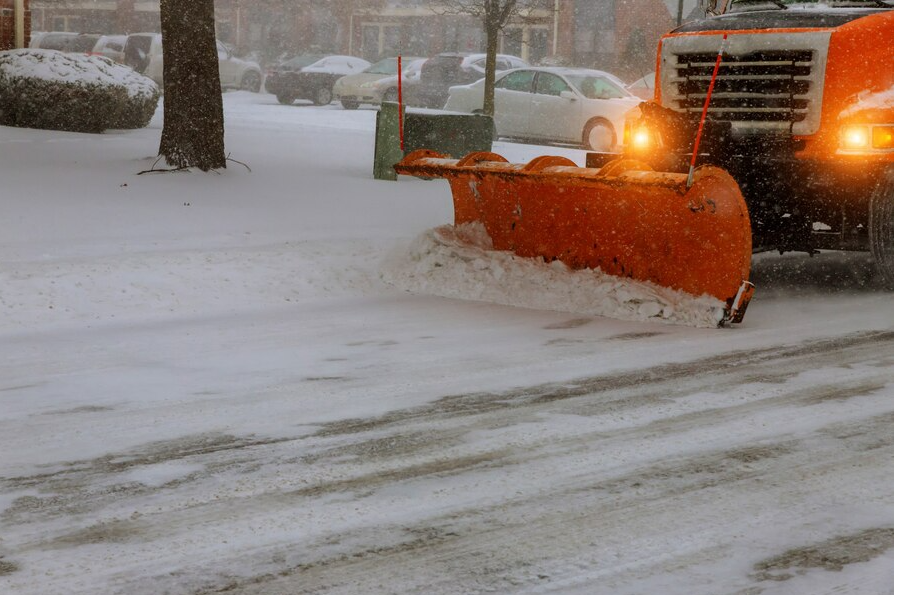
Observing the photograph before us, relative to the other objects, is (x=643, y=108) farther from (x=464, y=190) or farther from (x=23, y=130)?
(x=23, y=130)

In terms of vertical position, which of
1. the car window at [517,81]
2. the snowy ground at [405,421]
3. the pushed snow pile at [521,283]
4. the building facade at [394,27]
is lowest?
the snowy ground at [405,421]

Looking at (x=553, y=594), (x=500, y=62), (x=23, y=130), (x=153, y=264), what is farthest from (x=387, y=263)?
(x=500, y=62)

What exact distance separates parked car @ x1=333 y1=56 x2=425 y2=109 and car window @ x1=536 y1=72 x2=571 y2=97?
8.89m

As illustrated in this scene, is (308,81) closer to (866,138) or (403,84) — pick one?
(403,84)

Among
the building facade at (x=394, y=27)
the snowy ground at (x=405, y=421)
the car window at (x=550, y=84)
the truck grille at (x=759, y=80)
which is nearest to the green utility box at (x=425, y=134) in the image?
the snowy ground at (x=405, y=421)

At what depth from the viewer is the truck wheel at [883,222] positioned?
305 inches

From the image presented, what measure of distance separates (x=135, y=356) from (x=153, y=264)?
194 cm

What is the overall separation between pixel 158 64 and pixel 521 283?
2834 centimetres

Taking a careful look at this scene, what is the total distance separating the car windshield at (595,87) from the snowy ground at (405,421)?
12382 mm

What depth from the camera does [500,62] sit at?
1277 inches

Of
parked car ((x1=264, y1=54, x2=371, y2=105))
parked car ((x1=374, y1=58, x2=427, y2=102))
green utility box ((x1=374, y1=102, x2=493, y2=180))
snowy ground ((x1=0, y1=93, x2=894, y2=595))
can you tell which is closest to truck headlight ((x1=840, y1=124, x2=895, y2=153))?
snowy ground ((x1=0, y1=93, x2=894, y2=595))

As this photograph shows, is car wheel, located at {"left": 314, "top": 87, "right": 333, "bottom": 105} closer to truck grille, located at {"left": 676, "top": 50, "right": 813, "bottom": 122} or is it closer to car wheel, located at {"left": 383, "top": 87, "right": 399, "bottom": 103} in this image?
car wheel, located at {"left": 383, "top": 87, "right": 399, "bottom": 103}

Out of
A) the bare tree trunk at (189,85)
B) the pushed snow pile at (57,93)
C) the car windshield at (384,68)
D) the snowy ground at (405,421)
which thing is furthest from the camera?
the car windshield at (384,68)

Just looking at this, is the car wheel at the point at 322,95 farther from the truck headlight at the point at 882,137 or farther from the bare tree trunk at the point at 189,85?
the truck headlight at the point at 882,137
